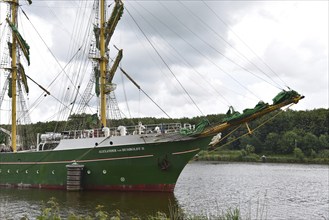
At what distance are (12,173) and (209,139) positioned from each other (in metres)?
18.3

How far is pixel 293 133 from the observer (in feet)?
316

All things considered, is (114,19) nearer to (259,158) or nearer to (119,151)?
(119,151)

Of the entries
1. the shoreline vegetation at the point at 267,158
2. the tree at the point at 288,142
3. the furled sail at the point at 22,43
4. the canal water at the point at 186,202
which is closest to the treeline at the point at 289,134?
the tree at the point at 288,142

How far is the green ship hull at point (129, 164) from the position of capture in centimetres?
2825

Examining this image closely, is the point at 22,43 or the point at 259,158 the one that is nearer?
the point at 22,43

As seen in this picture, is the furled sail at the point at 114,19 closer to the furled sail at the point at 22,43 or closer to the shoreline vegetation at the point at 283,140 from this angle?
the furled sail at the point at 22,43

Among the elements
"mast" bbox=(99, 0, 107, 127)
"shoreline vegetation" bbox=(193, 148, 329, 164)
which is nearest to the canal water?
"mast" bbox=(99, 0, 107, 127)

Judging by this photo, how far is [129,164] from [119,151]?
1.19 m

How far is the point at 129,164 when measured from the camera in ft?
93.8

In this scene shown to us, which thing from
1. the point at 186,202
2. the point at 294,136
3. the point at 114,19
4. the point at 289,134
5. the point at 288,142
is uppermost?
the point at 114,19

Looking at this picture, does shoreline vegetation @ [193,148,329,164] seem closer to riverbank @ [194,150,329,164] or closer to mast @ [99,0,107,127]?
riverbank @ [194,150,329,164]

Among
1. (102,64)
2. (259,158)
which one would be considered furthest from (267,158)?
(102,64)

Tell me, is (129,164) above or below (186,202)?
above

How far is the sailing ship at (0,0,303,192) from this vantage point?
28.0 meters
